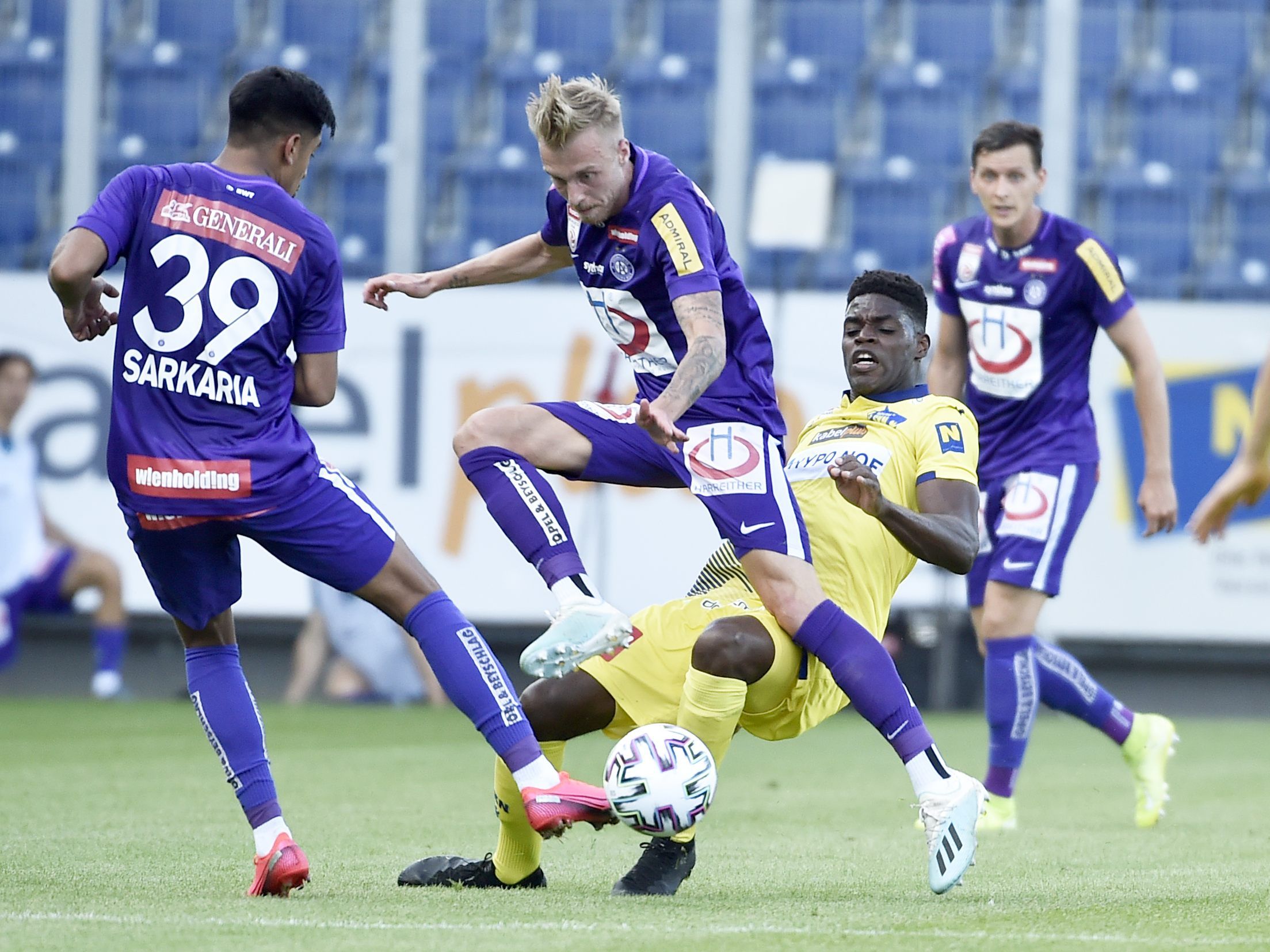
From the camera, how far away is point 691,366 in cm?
411

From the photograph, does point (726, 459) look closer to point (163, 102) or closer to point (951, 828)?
point (951, 828)

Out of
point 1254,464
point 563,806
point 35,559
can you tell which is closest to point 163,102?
point 35,559

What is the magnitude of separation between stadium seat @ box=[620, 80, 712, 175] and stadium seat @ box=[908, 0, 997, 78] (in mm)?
1832

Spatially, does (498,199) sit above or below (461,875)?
above

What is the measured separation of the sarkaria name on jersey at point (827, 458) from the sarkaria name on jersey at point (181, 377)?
137 centimetres

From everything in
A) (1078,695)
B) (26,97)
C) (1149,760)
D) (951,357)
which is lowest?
(1149,760)

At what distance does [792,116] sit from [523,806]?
10647 mm

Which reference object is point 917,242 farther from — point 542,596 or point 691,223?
point 691,223

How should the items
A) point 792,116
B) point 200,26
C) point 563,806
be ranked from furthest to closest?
point 200,26
point 792,116
point 563,806

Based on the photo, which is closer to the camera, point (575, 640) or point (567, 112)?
point (575, 640)

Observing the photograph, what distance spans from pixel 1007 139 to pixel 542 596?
585 centimetres

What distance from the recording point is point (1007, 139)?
20.4ft

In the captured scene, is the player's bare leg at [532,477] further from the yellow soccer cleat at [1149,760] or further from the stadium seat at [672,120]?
the stadium seat at [672,120]

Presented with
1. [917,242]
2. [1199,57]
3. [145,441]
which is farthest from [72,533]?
[1199,57]
